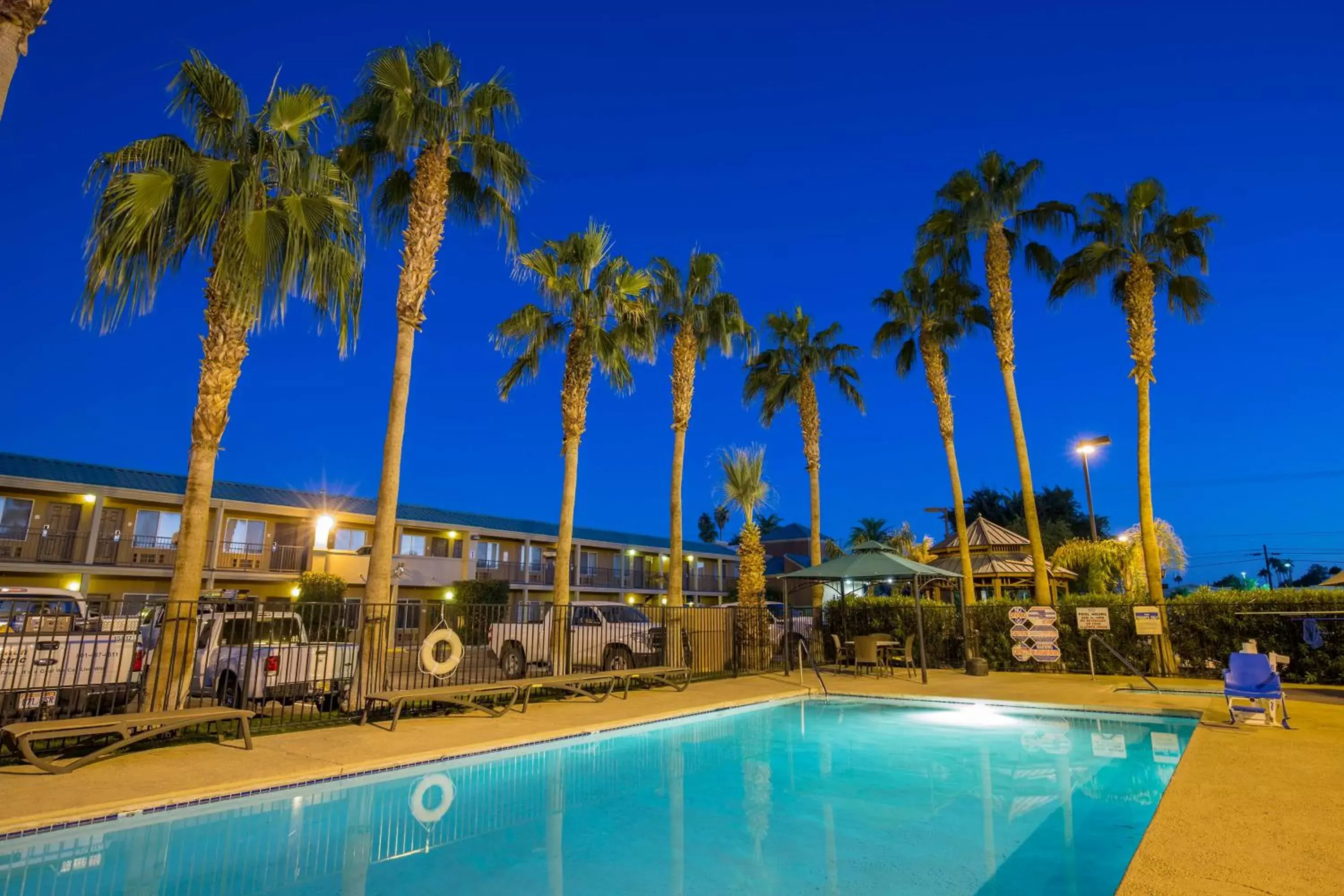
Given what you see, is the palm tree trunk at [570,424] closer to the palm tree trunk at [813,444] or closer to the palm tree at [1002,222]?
the palm tree trunk at [813,444]

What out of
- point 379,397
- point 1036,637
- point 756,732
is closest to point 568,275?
point 756,732

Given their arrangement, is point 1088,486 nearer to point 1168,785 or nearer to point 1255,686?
point 1255,686

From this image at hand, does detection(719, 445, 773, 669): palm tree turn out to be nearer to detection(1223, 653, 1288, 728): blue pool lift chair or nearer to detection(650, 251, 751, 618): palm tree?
detection(650, 251, 751, 618): palm tree

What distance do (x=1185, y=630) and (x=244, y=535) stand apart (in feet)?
103

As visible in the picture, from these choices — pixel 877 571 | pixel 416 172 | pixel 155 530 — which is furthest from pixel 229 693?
pixel 155 530

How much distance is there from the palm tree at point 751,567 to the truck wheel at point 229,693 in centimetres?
1120

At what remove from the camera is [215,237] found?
10164 millimetres

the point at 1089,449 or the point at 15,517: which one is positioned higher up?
the point at 1089,449

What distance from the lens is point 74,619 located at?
1095 cm

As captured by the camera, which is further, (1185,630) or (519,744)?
(1185,630)

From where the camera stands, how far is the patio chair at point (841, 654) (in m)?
18.6

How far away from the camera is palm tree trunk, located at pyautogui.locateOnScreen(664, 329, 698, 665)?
1906cm

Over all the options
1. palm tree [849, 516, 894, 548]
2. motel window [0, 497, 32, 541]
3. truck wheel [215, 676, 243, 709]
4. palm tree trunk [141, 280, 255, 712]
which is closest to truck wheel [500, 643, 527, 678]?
truck wheel [215, 676, 243, 709]

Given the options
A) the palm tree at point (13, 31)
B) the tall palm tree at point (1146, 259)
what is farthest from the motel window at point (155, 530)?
the tall palm tree at point (1146, 259)
